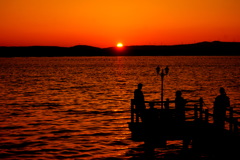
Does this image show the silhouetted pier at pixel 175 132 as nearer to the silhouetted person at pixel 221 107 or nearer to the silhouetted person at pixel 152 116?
the silhouetted person at pixel 152 116

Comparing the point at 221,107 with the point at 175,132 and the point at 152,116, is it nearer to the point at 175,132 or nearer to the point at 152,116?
the point at 175,132

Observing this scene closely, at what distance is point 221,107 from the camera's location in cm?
1808

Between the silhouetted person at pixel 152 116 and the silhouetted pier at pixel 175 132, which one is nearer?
the silhouetted pier at pixel 175 132

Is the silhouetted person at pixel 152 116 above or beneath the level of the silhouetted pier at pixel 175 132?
above

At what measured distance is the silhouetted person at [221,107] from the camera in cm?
1797

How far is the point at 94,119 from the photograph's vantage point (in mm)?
33469

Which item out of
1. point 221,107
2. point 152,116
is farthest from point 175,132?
point 221,107

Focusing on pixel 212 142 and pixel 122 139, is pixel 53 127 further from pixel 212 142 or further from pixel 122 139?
pixel 212 142

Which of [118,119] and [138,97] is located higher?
[138,97]

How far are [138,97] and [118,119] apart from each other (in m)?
13.3

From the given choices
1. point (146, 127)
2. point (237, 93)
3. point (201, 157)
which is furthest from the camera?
point (237, 93)

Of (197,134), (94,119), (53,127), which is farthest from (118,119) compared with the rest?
(197,134)

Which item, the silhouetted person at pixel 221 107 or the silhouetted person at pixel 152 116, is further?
the silhouetted person at pixel 152 116

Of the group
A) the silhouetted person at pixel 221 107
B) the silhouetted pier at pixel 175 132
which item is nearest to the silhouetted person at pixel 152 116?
the silhouetted pier at pixel 175 132
